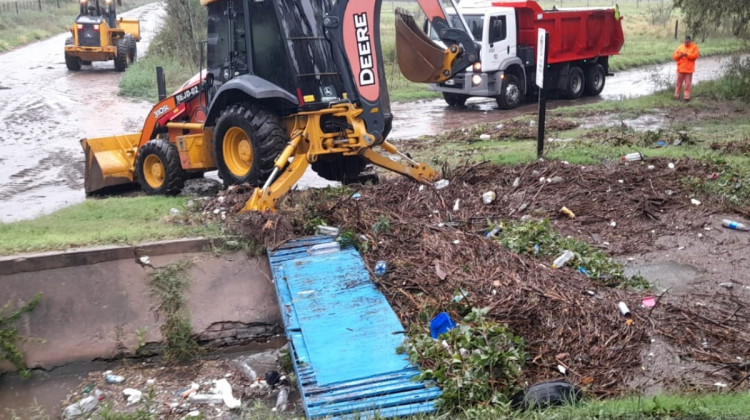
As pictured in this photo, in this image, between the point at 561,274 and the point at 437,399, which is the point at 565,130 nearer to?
the point at 561,274

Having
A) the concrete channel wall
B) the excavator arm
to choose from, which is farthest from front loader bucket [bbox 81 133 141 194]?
the concrete channel wall

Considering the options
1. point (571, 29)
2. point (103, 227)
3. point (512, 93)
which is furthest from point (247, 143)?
point (571, 29)

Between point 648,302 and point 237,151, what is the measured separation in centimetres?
529

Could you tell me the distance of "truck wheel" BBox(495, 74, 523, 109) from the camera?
815 inches

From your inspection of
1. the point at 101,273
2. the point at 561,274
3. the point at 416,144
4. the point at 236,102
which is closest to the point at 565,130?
the point at 416,144

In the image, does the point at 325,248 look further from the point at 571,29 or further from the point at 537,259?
the point at 571,29

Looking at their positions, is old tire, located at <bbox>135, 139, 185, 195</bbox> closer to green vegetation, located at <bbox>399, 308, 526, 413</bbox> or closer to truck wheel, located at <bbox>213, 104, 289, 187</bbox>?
truck wheel, located at <bbox>213, 104, 289, 187</bbox>

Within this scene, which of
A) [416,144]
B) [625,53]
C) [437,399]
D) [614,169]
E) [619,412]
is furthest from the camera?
[625,53]

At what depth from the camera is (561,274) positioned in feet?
21.5

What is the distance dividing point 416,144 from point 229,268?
7.64 metres

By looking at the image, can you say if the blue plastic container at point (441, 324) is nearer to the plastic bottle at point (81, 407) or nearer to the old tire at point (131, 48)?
the plastic bottle at point (81, 407)

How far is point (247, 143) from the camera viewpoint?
9.18 metres

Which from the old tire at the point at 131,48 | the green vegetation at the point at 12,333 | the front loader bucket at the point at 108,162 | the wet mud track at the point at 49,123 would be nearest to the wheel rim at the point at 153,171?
the front loader bucket at the point at 108,162

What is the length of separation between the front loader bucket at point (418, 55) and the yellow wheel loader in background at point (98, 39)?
2413 centimetres
